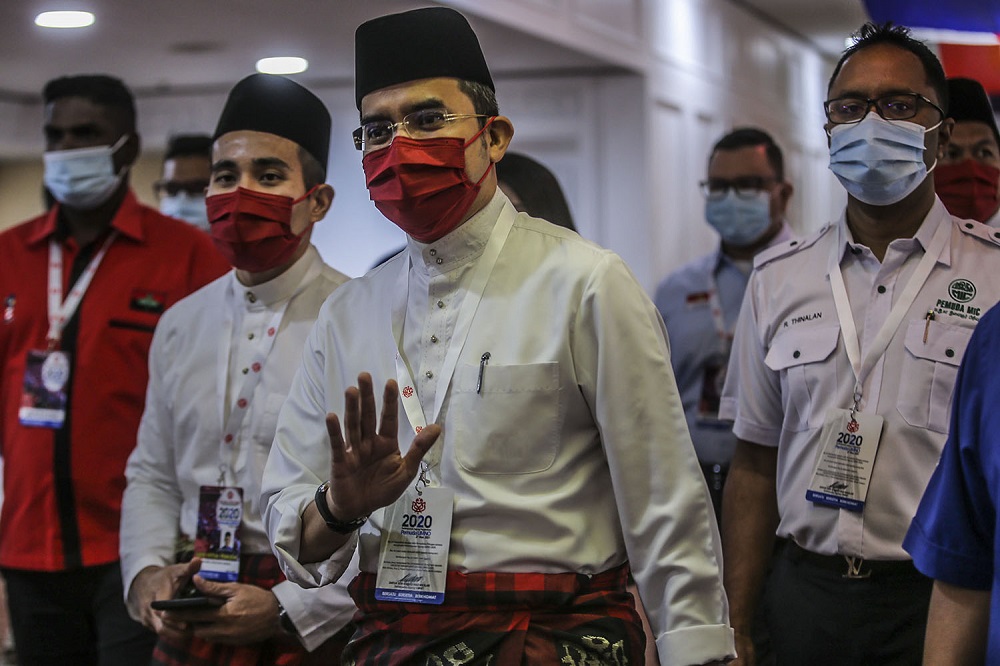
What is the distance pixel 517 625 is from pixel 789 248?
1.19 meters

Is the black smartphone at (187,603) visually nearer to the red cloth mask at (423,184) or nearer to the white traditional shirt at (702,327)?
the red cloth mask at (423,184)

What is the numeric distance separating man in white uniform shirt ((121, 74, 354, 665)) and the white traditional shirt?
1663 mm

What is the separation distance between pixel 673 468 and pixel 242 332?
119 cm

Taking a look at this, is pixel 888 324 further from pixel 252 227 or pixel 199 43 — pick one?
pixel 199 43

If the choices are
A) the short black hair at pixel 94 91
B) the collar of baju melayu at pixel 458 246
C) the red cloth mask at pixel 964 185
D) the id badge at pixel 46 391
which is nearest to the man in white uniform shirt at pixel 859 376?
the red cloth mask at pixel 964 185

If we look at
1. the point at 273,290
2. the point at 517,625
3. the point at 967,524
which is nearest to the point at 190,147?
the point at 273,290

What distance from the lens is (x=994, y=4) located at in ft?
14.7

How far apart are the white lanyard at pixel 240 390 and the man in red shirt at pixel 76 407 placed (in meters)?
0.74

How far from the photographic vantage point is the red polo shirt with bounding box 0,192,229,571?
3.19 m

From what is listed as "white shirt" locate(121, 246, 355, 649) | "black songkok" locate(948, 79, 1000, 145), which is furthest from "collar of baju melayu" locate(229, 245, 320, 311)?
"black songkok" locate(948, 79, 1000, 145)

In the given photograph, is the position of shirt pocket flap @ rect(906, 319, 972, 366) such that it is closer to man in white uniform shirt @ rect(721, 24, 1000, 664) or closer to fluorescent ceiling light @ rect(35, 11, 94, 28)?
man in white uniform shirt @ rect(721, 24, 1000, 664)

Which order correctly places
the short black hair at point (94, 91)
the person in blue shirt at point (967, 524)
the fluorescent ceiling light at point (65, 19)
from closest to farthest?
the person in blue shirt at point (967, 524) < the short black hair at point (94, 91) < the fluorescent ceiling light at point (65, 19)

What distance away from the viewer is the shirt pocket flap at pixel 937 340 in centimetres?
223

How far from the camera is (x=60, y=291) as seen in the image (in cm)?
331
